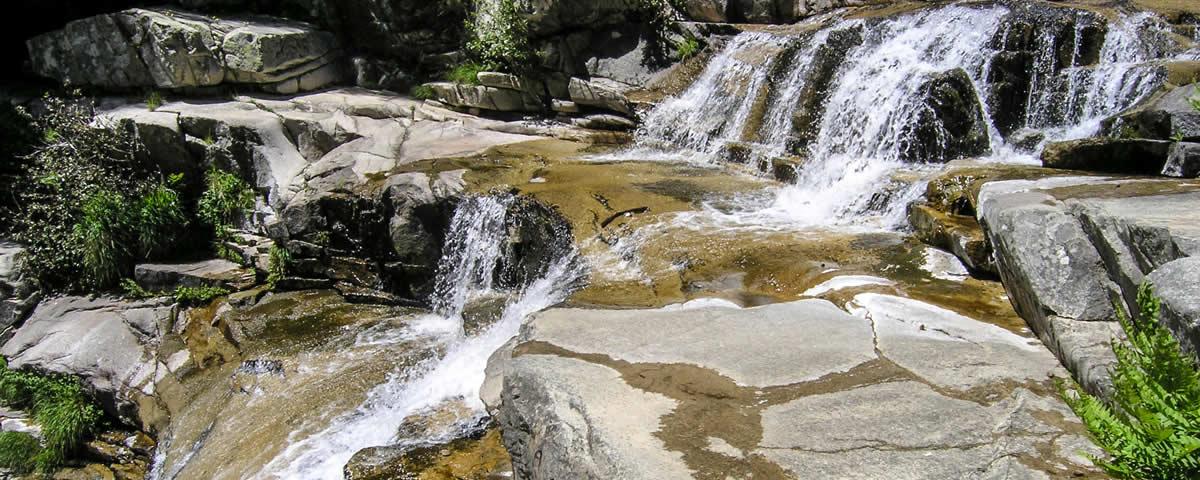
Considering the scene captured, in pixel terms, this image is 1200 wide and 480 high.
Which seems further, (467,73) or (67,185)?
(467,73)

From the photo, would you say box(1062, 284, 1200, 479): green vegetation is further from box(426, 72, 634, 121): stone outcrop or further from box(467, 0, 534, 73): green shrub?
box(467, 0, 534, 73): green shrub

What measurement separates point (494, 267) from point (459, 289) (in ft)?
1.87

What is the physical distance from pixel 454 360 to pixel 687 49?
797 cm

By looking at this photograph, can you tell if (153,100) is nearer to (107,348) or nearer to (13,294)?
(13,294)

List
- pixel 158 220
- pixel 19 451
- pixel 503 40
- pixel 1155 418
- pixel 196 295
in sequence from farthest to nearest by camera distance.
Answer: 1. pixel 503 40
2. pixel 158 220
3. pixel 196 295
4. pixel 19 451
5. pixel 1155 418

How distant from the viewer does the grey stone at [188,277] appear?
30.6ft

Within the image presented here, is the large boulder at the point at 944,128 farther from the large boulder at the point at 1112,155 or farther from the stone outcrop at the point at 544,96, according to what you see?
the stone outcrop at the point at 544,96

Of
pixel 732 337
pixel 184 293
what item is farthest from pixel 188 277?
pixel 732 337

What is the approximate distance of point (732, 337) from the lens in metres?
4.21

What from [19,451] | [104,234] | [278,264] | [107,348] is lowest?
[19,451]

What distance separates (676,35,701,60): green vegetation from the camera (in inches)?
494

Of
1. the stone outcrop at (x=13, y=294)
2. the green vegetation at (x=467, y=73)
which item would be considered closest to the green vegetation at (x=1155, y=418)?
the green vegetation at (x=467, y=73)

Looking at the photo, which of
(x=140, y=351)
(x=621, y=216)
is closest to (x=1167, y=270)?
(x=621, y=216)

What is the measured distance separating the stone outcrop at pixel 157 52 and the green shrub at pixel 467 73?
2.80 meters
